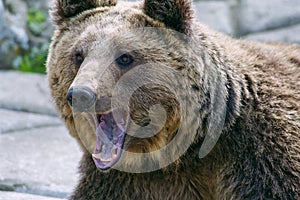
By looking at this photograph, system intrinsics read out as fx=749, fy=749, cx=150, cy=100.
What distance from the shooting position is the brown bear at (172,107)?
4.72 m

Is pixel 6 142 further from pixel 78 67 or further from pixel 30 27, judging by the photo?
pixel 30 27

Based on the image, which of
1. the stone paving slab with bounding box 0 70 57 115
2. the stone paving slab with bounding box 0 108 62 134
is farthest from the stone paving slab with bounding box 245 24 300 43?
the stone paving slab with bounding box 0 108 62 134

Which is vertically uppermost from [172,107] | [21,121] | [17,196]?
[172,107]

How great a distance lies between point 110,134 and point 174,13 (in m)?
0.88

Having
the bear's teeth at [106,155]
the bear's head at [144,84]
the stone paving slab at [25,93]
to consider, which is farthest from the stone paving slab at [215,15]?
the bear's teeth at [106,155]

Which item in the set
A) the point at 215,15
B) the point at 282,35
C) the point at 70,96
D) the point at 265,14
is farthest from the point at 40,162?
the point at 265,14

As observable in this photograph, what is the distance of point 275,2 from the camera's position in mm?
10594

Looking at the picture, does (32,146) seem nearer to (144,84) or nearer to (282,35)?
(144,84)

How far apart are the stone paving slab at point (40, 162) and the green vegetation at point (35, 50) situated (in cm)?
209

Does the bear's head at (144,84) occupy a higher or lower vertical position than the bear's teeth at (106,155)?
higher

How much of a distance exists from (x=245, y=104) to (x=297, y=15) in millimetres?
5637

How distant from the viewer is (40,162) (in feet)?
21.9

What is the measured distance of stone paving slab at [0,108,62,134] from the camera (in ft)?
24.3

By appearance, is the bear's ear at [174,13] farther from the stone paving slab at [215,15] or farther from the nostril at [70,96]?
the stone paving slab at [215,15]
